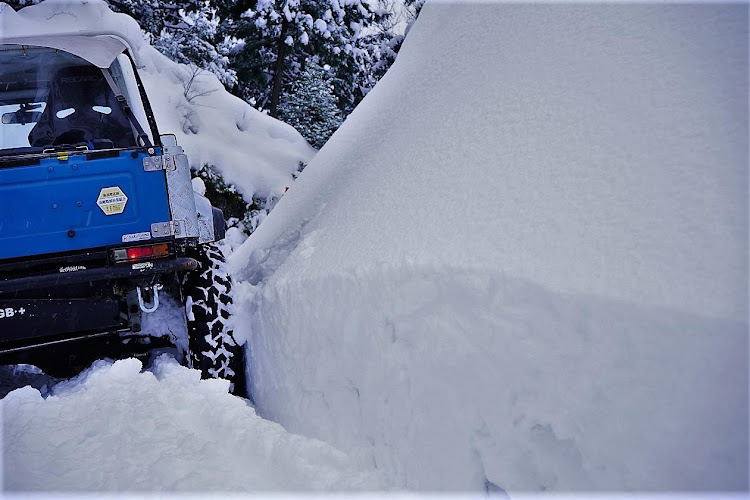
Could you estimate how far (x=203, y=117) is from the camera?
38.9 feet

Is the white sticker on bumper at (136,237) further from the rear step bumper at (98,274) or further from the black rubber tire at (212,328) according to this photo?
the black rubber tire at (212,328)

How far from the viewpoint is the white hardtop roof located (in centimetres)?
418

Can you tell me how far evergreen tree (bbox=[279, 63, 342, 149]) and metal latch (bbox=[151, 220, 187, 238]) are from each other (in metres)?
10.2

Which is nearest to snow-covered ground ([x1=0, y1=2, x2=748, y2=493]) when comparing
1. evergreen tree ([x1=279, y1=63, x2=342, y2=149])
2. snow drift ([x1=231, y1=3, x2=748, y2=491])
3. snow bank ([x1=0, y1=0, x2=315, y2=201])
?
snow drift ([x1=231, y1=3, x2=748, y2=491])

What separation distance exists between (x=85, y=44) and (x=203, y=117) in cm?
769

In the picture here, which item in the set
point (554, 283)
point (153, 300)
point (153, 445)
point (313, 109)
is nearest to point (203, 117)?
point (313, 109)

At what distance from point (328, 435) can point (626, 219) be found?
1.68 metres

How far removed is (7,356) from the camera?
3.90m

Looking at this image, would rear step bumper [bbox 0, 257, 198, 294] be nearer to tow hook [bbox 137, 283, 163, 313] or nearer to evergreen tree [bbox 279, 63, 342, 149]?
tow hook [bbox 137, 283, 163, 313]

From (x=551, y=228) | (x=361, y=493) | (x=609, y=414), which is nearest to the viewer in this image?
(x=609, y=414)

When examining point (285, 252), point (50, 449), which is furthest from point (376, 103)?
point (50, 449)

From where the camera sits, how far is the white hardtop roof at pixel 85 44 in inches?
165

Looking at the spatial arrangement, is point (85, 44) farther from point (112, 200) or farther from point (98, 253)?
point (98, 253)

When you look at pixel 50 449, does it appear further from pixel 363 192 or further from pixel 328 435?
pixel 363 192
